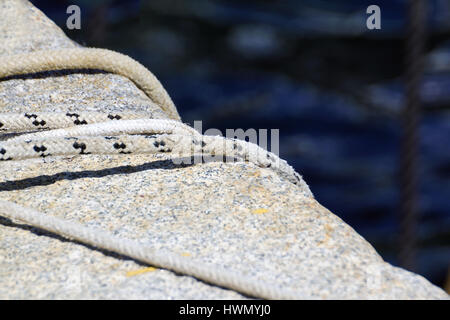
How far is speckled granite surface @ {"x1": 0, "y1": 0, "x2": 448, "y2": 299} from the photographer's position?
98 centimetres

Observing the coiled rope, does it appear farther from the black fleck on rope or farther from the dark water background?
the dark water background

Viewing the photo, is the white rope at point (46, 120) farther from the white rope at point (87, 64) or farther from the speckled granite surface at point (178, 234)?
the white rope at point (87, 64)

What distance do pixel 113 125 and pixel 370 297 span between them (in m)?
0.68

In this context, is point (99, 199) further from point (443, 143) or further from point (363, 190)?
point (443, 143)

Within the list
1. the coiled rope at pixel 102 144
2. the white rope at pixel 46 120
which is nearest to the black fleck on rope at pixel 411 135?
the coiled rope at pixel 102 144

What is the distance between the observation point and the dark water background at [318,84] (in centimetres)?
778

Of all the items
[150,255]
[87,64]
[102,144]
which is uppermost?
[87,64]

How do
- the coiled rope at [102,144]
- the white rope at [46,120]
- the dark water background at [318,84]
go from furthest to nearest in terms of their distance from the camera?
the dark water background at [318,84] < the white rope at [46,120] < the coiled rope at [102,144]

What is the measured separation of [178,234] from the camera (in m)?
1.09

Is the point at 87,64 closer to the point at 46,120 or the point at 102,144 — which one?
the point at 46,120

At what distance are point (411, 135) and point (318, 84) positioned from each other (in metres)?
4.22

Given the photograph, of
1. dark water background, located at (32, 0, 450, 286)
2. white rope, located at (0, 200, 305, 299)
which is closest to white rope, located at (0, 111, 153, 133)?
white rope, located at (0, 200, 305, 299)

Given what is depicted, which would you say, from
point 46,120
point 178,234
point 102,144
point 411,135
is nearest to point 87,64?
point 46,120

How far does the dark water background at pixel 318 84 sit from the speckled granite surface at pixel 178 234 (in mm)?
6383
